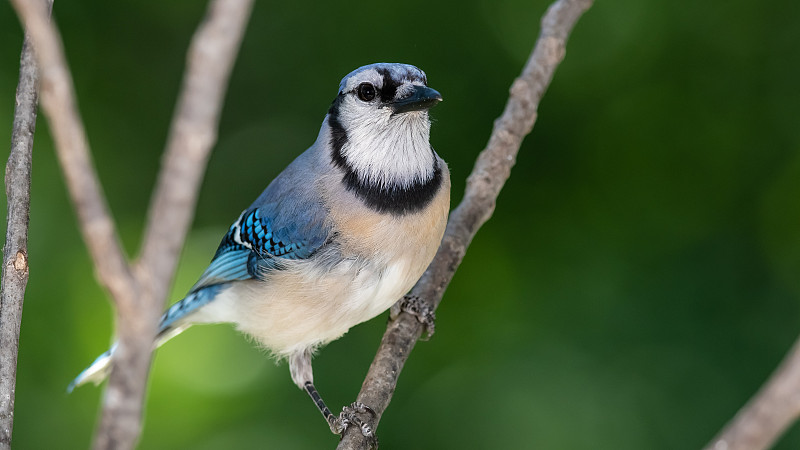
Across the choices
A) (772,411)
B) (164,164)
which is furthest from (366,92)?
(772,411)

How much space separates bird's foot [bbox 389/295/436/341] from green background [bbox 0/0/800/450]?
513 millimetres

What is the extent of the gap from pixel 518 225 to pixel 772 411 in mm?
2357

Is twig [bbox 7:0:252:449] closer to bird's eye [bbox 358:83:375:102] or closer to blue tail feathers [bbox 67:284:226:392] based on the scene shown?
bird's eye [bbox 358:83:375:102]

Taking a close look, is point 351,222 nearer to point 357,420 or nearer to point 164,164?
point 357,420

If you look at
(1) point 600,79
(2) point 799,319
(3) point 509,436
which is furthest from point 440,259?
(2) point 799,319

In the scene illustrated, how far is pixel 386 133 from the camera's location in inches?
96.7

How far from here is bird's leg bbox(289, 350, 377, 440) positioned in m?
2.24

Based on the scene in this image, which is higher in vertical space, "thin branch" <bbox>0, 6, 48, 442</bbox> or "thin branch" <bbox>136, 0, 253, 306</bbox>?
"thin branch" <bbox>136, 0, 253, 306</bbox>

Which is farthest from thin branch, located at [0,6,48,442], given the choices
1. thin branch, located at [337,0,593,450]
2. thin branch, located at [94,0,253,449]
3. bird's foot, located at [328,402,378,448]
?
thin branch, located at [337,0,593,450]

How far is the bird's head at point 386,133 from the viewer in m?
2.43

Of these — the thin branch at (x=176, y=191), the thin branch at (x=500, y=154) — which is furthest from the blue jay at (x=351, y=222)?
Answer: the thin branch at (x=176, y=191)

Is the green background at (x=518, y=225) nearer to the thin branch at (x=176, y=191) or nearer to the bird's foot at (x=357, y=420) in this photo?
the bird's foot at (x=357, y=420)

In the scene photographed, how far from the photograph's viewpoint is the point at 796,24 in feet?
10.9

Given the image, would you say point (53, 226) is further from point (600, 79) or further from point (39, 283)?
point (600, 79)
